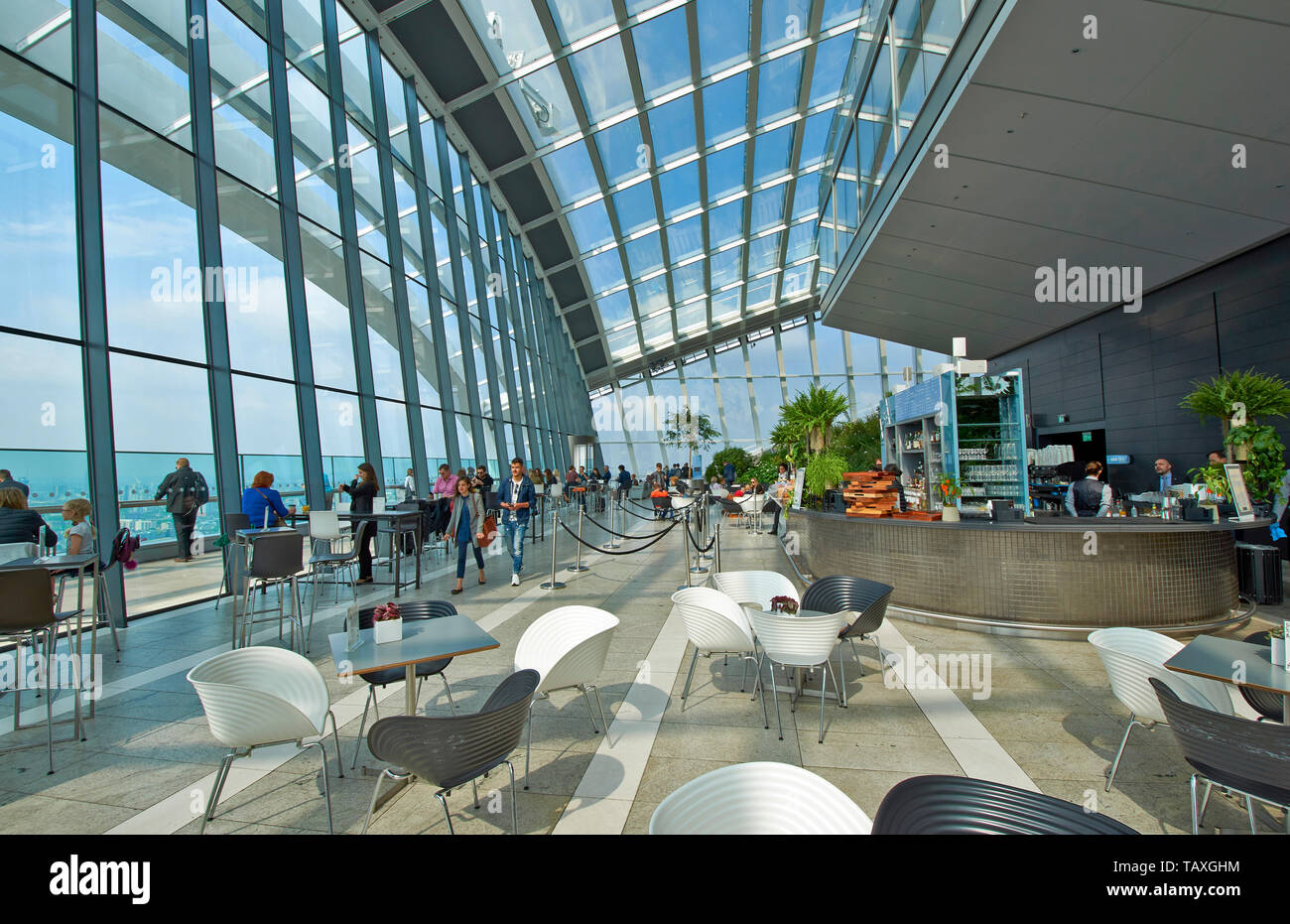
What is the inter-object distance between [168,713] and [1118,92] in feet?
32.5

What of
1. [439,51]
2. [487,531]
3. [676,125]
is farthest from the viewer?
[676,125]

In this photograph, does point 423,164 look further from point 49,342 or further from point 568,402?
point 568,402

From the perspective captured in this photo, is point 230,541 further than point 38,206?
Yes

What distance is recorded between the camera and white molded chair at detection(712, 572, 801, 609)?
423cm

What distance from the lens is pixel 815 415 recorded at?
9.23m

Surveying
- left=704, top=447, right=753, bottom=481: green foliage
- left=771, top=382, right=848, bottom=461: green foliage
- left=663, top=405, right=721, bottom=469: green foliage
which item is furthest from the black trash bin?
left=663, top=405, right=721, bottom=469: green foliage

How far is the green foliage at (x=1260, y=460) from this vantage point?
707cm

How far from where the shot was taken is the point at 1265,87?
6.02 m

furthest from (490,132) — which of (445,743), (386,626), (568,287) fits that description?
(445,743)

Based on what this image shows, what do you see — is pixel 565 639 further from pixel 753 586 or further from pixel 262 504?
pixel 262 504

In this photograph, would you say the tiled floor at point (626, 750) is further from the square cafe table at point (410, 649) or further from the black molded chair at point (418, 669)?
the square cafe table at point (410, 649)

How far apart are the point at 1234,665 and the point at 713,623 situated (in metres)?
2.25
